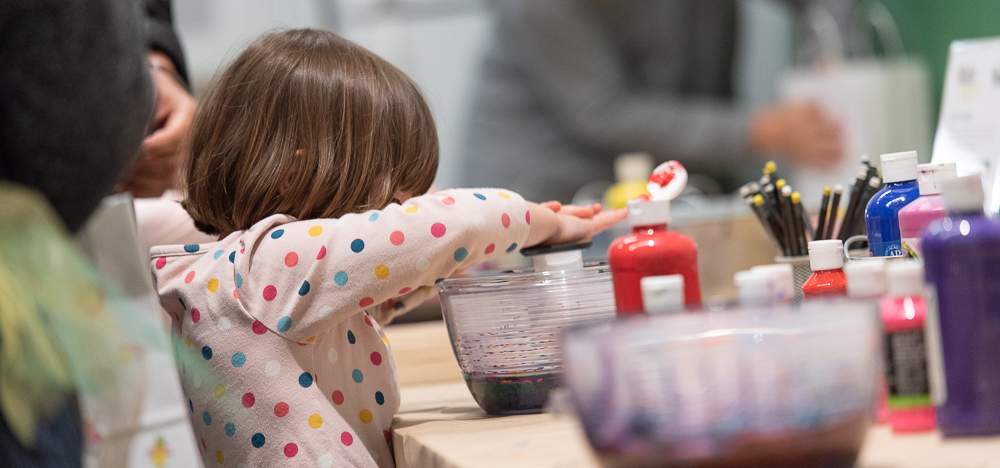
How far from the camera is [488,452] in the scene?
588 mm

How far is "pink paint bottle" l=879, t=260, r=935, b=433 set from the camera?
1.53 feet

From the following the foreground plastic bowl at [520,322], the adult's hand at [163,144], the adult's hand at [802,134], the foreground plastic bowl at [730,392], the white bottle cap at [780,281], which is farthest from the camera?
the adult's hand at [802,134]

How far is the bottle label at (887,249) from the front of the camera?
2.25 ft

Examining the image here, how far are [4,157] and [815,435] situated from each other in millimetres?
369

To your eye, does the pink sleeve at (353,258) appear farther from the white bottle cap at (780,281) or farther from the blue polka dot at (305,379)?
the white bottle cap at (780,281)

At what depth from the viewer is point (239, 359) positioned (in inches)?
29.5

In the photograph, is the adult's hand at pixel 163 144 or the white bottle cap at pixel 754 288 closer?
the white bottle cap at pixel 754 288

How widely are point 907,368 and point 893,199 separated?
0.26 m

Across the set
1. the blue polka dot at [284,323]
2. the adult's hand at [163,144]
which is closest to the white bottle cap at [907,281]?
the blue polka dot at [284,323]

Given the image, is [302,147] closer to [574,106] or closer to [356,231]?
[356,231]

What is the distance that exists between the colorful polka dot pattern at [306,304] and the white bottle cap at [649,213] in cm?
21

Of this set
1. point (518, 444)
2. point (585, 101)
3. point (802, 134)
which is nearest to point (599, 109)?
point (585, 101)

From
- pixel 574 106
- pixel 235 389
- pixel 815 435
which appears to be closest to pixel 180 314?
pixel 235 389

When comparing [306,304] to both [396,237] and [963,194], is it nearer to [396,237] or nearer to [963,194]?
[396,237]
